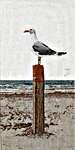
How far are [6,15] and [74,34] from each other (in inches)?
10.3

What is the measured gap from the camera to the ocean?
127cm

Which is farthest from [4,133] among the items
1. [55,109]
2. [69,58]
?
[69,58]

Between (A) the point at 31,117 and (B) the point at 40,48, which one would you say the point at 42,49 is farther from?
(A) the point at 31,117

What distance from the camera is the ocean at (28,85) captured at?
1.27m

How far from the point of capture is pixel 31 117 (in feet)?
4.18

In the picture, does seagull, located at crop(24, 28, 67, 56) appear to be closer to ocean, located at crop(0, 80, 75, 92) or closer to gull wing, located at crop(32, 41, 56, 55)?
gull wing, located at crop(32, 41, 56, 55)

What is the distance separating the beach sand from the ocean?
0.06 feet

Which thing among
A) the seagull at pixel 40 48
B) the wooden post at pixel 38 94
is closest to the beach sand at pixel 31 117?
the wooden post at pixel 38 94

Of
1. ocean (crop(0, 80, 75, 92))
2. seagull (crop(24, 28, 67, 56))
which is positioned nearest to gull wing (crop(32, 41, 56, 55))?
seagull (crop(24, 28, 67, 56))

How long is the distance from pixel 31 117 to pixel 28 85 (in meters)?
A: 0.12

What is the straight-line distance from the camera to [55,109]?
4.16ft

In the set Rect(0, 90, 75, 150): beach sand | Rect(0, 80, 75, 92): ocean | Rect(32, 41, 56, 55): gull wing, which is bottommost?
Rect(0, 90, 75, 150): beach sand

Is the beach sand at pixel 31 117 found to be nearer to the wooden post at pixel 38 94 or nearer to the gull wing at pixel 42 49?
the wooden post at pixel 38 94

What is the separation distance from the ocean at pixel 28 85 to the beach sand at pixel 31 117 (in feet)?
0.06
